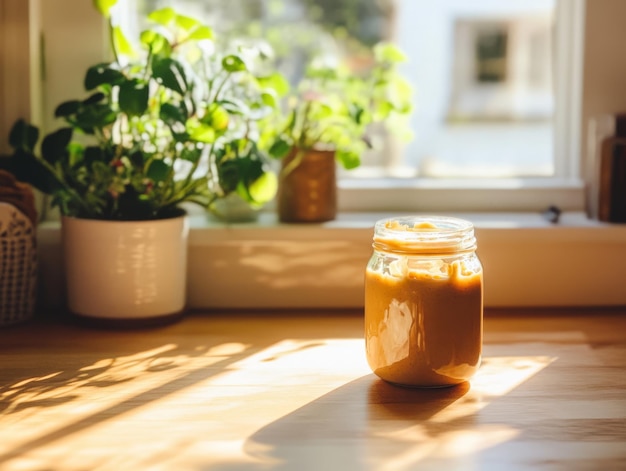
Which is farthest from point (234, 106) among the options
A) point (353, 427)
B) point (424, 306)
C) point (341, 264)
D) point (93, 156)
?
point (353, 427)

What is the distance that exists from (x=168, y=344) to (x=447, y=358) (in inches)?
18.4

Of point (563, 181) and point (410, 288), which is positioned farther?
point (563, 181)

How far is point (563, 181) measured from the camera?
1.75m

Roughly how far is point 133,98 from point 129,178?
0.15 meters

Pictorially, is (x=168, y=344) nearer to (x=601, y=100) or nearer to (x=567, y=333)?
(x=567, y=333)

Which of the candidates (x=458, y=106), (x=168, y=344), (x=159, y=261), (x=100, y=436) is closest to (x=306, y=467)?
(x=100, y=436)

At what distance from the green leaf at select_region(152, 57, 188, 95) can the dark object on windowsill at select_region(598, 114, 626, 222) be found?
75 centimetres

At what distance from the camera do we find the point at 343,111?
5.13ft

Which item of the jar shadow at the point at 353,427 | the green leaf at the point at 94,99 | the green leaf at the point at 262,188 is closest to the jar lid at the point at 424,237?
the jar shadow at the point at 353,427

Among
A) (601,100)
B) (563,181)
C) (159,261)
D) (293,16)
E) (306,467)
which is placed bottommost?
(306,467)

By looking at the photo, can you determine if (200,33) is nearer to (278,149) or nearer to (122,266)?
(278,149)

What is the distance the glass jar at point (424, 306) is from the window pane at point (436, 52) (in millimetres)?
682

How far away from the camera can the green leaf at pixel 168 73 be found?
1312 mm

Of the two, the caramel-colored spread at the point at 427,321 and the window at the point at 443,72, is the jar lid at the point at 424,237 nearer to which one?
the caramel-colored spread at the point at 427,321
